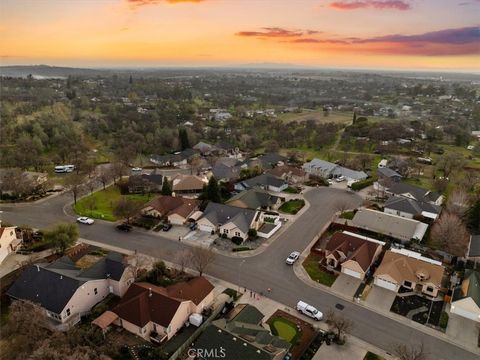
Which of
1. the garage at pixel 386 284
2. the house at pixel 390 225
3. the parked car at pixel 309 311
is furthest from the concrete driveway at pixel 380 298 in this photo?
the house at pixel 390 225

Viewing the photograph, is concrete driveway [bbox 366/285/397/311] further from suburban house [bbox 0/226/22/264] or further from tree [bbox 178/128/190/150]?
tree [bbox 178/128/190/150]

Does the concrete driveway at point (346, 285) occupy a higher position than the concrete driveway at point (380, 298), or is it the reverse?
the concrete driveway at point (346, 285)

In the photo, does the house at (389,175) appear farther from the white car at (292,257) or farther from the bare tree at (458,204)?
the white car at (292,257)

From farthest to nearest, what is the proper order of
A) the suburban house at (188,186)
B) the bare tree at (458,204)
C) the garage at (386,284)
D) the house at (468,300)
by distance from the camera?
the suburban house at (188,186) < the bare tree at (458,204) < the garage at (386,284) < the house at (468,300)

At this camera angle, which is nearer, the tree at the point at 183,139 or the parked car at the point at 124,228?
the parked car at the point at 124,228

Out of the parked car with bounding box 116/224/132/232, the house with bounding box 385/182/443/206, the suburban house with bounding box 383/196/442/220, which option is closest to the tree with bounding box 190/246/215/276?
the parked car with bounding box 116/224/132/232

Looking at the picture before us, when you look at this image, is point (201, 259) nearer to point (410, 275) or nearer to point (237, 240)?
point (237, 240)
